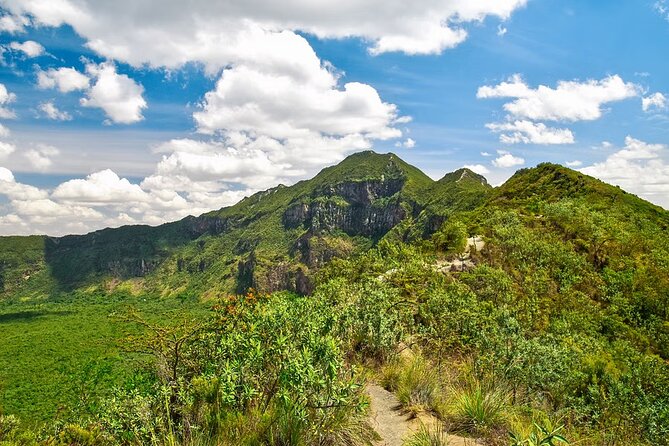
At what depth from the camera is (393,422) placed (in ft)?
23.9

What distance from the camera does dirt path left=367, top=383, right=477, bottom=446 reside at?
21.0ft

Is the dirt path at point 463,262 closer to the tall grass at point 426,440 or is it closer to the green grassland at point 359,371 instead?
the green grassland at point 359,371

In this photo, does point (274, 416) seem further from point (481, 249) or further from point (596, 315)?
point (481, 249)

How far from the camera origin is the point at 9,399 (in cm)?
8162

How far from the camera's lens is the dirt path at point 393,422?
21.0 feet

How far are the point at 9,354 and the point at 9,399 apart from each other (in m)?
55.8

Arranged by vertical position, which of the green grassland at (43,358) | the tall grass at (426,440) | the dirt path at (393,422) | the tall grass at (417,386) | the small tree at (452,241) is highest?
the small tree at (452,241)

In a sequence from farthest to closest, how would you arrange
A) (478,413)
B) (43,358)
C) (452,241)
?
1. (43,358)
2. (452,241)
3. (478,413)

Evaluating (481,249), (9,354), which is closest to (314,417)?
(481,249)

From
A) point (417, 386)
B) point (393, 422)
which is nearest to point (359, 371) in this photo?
point (417, 386)

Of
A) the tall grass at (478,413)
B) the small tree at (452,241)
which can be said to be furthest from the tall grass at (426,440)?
the small tree at (452,241)

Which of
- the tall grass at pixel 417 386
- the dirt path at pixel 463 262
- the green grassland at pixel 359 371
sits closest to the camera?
the green grassland at pixel 359 371

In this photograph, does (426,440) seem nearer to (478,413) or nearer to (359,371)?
(478,413)

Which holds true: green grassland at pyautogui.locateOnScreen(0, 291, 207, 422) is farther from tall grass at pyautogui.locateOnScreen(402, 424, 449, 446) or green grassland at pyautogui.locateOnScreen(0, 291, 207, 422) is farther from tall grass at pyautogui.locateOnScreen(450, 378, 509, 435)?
tall grass at pyautogui.locateOnScreen(402, 424, 449, 446)
